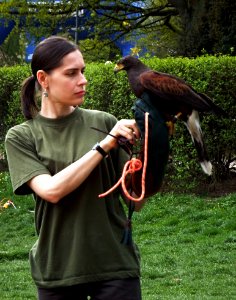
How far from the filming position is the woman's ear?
331cm

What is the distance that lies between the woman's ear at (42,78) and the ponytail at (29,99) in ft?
0.45

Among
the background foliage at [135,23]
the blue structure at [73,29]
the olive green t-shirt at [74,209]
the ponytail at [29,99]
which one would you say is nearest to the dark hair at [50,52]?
the ponytail at [29,99]

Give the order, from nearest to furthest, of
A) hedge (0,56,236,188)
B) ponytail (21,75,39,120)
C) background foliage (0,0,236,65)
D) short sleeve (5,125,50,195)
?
short sleeve (5,125,50,195)
ponytail (21,75,39,120)
hedge (0,56,236,188)
background foliage (0,0,236,65)

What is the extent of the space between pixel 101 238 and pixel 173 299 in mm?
3852

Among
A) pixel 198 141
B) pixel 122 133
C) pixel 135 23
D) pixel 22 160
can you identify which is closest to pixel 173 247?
pixel 198 141

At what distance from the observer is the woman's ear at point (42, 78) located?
3309 millimetres

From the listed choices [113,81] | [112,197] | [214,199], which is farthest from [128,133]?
[113,81]

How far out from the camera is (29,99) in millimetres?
3510

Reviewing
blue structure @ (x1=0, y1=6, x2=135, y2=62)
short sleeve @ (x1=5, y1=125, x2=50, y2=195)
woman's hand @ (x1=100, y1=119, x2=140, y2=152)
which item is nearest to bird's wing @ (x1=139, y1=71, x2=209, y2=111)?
woman's hand @ (x1=100, y1=119, x2=140, y2=152)

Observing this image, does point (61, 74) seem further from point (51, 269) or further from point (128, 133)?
point (51, 269)

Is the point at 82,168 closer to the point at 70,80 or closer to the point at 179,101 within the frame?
the point at 70,80

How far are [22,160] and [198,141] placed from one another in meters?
0.80

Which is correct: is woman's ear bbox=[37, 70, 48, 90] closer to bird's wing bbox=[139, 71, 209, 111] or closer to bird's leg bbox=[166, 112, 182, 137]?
bird's wing bbox=[139, 71, 209, 111]

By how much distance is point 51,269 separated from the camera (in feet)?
10.6
